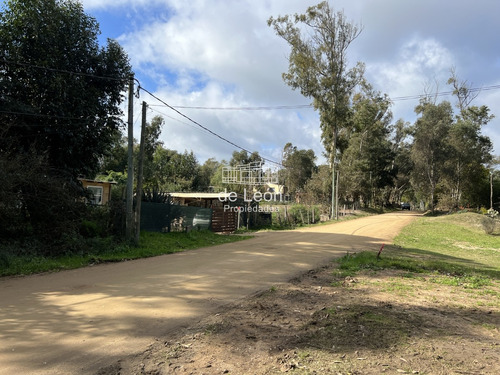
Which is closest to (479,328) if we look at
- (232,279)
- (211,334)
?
(211,334)

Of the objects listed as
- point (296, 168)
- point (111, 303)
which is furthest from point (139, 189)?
point (296, 168)

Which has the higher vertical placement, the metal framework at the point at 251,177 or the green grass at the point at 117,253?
the metal framework at the point at 251,177

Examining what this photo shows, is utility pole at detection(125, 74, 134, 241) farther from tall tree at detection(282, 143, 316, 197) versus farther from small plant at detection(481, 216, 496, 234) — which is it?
tall tree at detection(282, 143, 316, 197)

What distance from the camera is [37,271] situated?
28.3ft

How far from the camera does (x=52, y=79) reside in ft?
40.1

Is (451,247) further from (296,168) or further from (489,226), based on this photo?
(296,168)

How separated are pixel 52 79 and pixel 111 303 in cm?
971

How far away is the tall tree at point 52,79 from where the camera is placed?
11.9 m

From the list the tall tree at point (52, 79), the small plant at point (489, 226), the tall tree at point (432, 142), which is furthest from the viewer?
the tall tree at point (432, 142)

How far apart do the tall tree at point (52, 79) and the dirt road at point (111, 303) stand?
554 cm

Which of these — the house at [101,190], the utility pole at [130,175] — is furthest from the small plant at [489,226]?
the house at [101,190]

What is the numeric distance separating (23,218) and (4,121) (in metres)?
3.10

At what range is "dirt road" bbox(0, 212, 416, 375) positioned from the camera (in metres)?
4.01

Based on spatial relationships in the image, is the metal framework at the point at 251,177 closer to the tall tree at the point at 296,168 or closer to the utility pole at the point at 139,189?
the utility pole at the point at 139,189
